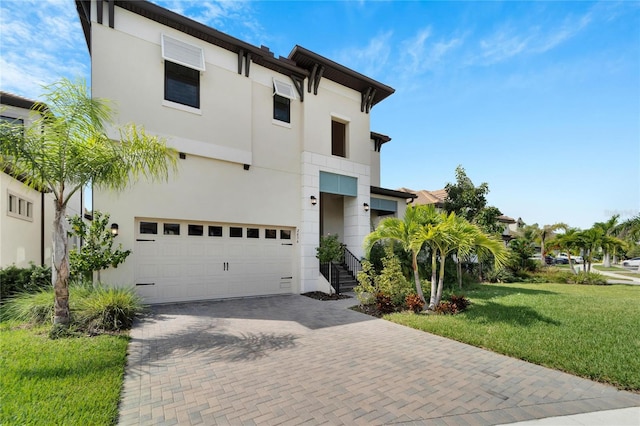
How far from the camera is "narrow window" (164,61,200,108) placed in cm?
942

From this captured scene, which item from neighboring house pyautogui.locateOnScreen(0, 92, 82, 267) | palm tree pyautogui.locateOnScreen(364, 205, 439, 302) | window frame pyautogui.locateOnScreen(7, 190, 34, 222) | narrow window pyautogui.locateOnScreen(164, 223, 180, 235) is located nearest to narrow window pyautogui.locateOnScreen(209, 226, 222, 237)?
narrow window pyautogui.locateOnScreen(164, 223, 180, 235)

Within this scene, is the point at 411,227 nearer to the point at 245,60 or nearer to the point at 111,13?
the point at 245,60

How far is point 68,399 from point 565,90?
1275 cm

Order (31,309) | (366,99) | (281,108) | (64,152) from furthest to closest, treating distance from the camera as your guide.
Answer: (366,99)
(281,108)
(31,309)
(64,152)

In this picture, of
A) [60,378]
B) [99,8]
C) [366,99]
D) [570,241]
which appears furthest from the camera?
[570,241]

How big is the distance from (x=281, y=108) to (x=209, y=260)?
6523 millimetres

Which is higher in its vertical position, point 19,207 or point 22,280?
point 19,207

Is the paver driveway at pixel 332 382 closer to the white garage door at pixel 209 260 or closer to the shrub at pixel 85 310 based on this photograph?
the shrub at pixel 85 310

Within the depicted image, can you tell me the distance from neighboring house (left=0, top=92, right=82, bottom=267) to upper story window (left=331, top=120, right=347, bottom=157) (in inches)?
418

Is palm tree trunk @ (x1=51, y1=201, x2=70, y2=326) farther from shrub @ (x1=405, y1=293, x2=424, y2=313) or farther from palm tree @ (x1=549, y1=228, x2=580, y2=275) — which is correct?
palm tree @ (x1=549, y1=228, x2=580, y2=275)

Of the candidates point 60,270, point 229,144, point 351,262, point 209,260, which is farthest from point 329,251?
point 60,270

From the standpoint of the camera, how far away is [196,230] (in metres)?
9.77

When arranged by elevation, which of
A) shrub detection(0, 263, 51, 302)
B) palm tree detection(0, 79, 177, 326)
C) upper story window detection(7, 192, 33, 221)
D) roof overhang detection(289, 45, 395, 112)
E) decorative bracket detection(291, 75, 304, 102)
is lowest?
shrub detection(0, 263, 51, 302)

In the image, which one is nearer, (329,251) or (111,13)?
(111,13)
